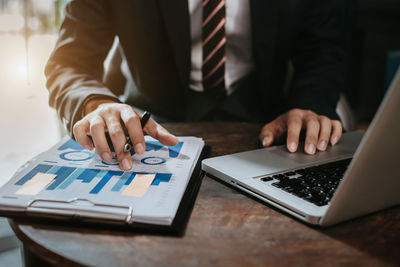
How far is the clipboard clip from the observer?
45cm

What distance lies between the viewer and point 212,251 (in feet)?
1.33

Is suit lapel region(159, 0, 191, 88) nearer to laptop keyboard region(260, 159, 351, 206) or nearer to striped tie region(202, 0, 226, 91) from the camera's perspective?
striped tie region(202, 0, 226, 91)

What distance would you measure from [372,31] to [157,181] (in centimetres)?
293

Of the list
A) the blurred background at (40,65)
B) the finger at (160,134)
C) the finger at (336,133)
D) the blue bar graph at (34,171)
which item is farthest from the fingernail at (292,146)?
the blurred background at (40,65)

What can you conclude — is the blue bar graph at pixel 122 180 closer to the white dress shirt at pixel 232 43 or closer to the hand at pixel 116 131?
the hand at pixel 116 131

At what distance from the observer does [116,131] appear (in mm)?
643

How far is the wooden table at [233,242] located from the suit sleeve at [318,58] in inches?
26.4

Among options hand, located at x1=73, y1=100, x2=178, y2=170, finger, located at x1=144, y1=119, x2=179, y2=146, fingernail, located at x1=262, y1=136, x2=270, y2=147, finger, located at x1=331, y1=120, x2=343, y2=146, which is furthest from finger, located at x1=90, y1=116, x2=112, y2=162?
finger, located at x1=331, y1=120, x2=343, y2=146

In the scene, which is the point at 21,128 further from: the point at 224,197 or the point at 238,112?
the point at 224,197

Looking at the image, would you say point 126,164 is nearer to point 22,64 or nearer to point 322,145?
point 322,145

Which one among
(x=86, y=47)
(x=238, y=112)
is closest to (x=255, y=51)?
(x=238, y=112)

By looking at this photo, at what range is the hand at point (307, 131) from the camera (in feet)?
2.40

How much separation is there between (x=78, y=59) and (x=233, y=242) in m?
0.85

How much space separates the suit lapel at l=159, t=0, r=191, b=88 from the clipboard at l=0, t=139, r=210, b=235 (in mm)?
748
